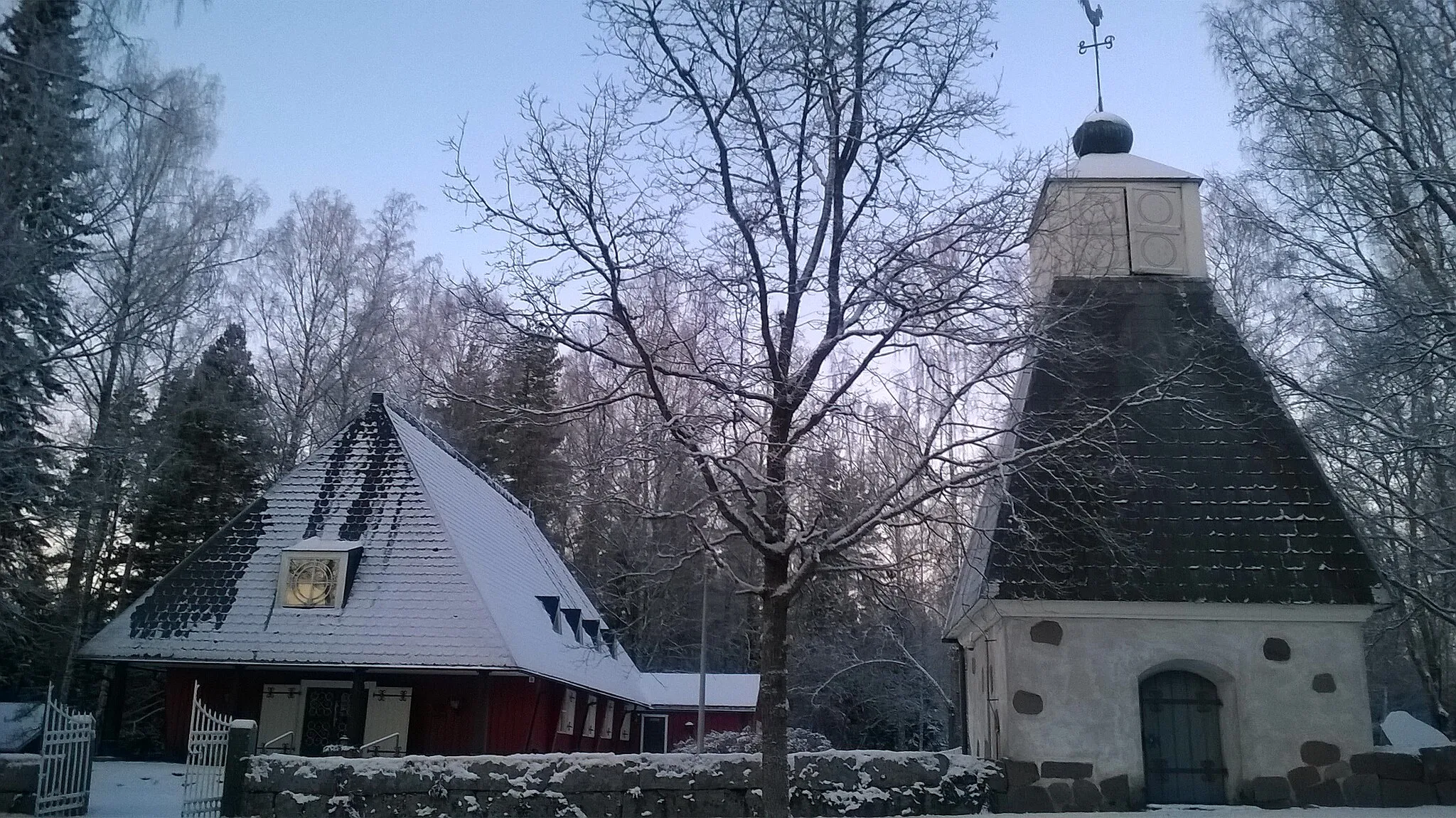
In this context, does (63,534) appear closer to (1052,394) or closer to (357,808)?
Answer: (357,808)

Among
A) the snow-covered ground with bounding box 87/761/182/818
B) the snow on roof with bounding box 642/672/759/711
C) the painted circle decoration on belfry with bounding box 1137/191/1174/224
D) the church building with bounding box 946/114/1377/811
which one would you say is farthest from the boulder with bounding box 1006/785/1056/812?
the snow on roof with bounding box 642/672/759/711

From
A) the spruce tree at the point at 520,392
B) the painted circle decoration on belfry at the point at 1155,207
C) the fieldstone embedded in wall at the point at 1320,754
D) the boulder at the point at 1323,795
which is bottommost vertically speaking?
the boulder at the point at 1323,795

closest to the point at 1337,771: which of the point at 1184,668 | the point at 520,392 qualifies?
the point at 1184,668

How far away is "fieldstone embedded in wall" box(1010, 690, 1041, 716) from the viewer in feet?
40.7

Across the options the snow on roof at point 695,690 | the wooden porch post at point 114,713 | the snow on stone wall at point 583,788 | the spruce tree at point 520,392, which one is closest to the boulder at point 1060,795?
the snow on stone wall at point 583,788

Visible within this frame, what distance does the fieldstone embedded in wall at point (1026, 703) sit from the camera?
40.7ft

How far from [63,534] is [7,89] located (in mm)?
9560

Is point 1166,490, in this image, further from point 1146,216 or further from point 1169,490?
point 1146,216

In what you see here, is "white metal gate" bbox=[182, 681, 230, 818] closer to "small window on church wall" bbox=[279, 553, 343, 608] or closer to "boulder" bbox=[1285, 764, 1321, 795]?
"small window on church wall" bbox=[279, 553, 343, 608]

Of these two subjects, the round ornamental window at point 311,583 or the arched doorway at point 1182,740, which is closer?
the arched doorway at point 1182,740

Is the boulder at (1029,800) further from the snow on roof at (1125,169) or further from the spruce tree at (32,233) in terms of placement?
the spruce tree at (32,233)

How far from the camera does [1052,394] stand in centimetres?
1421

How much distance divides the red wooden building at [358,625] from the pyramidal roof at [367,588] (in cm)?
3

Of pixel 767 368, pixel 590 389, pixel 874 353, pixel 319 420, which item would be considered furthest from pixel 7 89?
pixel 319 420
